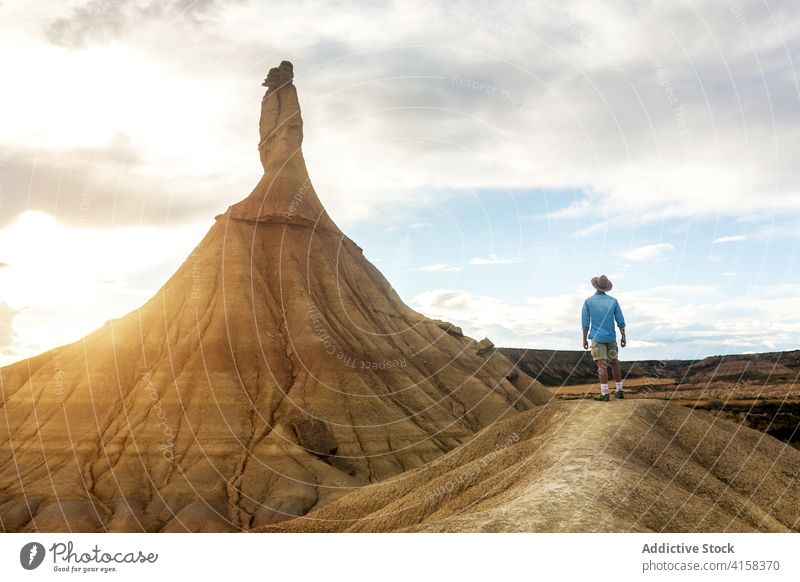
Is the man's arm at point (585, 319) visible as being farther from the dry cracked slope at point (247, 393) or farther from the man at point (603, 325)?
the dry cracked slope at point (247, 393)

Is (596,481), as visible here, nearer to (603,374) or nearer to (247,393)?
(603,374)

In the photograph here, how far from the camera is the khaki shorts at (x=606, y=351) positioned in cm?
1662

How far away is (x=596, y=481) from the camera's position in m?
13.3

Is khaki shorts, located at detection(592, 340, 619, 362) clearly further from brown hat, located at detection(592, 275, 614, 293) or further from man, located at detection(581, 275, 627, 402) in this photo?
brown hat, located at detection(592, 275, 614, 293)

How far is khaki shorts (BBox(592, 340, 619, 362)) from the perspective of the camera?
16625 mm

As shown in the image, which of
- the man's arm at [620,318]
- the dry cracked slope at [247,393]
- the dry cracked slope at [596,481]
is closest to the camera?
the dry cracked slope at [596,481]

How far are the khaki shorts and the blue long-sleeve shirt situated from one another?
0.13 meters

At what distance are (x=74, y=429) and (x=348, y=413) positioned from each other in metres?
23.5

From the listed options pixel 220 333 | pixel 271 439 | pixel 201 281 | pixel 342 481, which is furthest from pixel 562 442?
pixel 201 281

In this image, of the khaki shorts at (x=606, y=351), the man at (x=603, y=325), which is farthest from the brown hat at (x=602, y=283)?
the khaki shorts at (x=606, y=351)

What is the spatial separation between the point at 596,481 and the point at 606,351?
14.1 ft

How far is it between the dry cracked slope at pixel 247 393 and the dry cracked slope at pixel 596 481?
33.8 metres

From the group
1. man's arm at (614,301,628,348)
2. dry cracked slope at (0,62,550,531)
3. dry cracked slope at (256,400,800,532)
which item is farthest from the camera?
dry cracked slope at (0,62,550,531)

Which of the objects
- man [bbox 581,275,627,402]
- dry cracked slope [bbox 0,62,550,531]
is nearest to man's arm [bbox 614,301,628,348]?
man [bbox 581,275,627,402]
